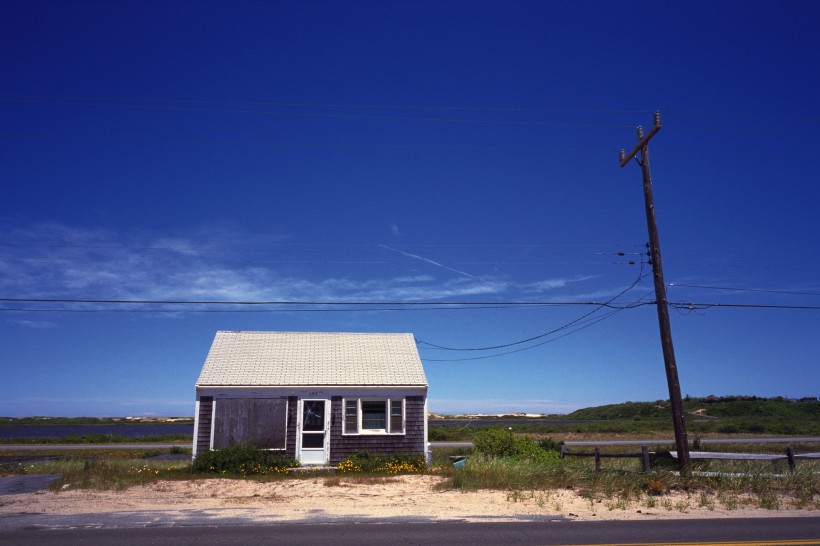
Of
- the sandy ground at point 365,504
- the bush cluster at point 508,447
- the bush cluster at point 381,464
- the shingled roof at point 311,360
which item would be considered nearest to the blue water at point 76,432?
the shingled roof at point 311,360

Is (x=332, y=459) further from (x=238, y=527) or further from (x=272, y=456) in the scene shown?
(x=238, y=527)

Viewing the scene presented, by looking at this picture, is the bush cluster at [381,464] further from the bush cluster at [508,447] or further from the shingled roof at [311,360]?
the shingled roof at [311,360]

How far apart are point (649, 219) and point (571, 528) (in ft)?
36.6

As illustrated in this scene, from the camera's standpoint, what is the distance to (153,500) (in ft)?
49.5

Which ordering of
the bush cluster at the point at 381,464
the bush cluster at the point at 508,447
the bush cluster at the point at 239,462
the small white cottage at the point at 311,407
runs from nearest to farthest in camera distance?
the bush cluster at the point at 239,462 < the bush cluster at the point at 381,464 < the bush cluster at the point at 508,447 < the small white cottage at the point at 311,407

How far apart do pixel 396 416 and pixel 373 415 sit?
0.89m

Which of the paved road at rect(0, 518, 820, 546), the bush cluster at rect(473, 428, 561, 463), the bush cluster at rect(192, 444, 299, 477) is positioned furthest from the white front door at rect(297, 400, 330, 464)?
the paved road at rect(0, 518, 820, 546)

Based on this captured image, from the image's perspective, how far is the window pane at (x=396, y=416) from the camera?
72.9 ft

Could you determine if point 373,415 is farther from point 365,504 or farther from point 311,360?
point 365,504

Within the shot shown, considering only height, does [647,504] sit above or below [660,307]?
below

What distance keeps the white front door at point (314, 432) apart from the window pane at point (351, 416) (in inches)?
28.0

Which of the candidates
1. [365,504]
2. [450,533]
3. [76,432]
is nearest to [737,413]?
[365,504]

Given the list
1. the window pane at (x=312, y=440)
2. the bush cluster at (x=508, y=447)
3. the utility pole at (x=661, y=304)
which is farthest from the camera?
the window pane at (x=312, y=440)

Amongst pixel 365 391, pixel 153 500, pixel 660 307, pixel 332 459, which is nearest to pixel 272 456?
pixel 332 459
